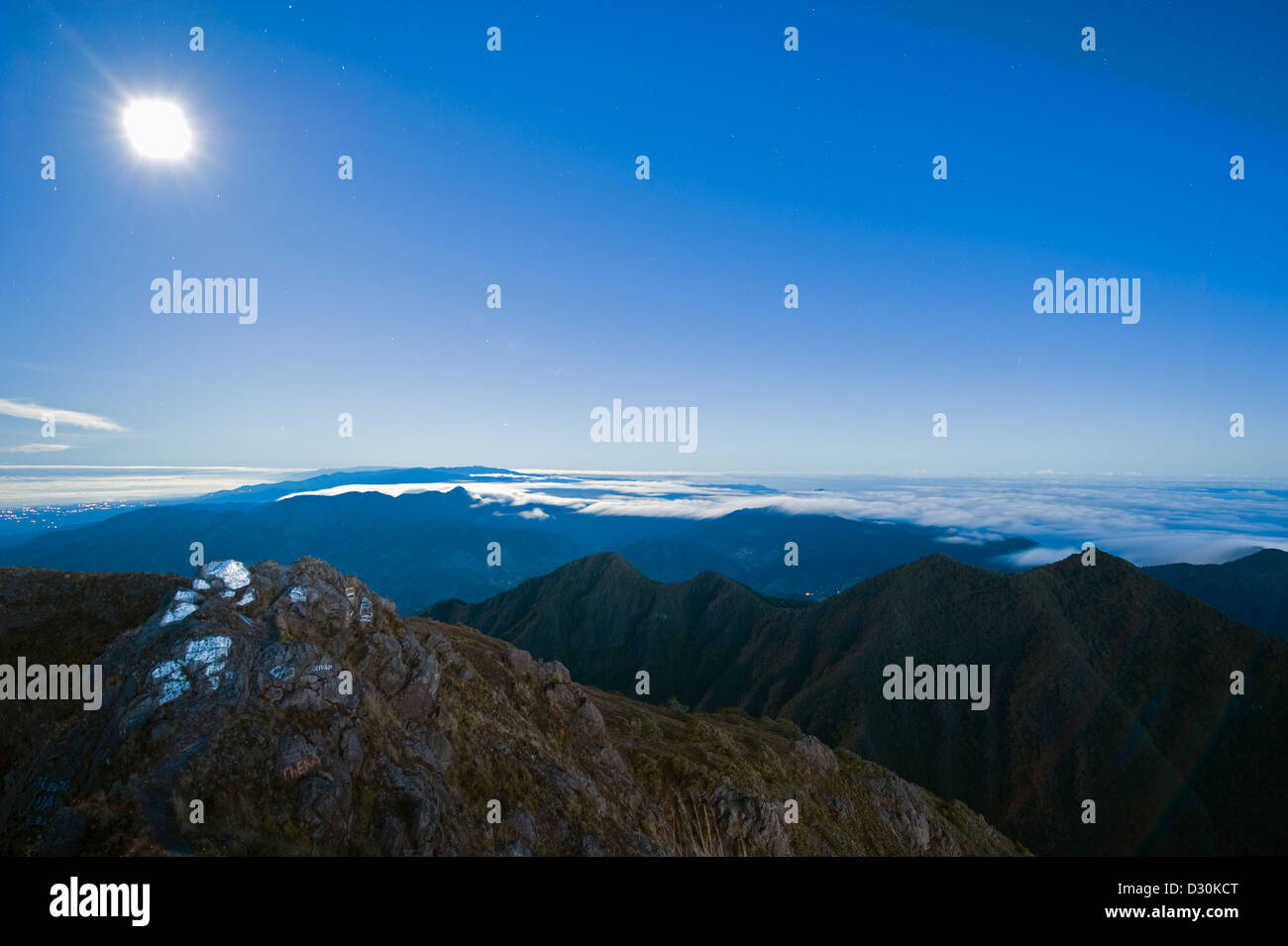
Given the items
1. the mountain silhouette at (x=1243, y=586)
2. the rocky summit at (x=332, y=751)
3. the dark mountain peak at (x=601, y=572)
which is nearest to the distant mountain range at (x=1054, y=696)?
the dark mountain peak at (x=601, y=572)

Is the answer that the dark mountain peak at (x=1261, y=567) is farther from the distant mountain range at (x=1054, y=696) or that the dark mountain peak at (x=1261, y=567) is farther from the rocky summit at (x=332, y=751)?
the rocky summit at (x=332, y=751)

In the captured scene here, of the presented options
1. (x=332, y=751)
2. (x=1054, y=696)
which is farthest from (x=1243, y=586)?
(x=332, y=751)

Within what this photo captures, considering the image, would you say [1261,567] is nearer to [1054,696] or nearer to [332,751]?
[1054,696]

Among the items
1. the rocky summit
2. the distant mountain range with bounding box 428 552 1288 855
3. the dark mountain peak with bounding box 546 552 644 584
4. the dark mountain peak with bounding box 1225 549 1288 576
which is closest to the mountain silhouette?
the dark mountain peak with bounding box 1225 549 1288 576

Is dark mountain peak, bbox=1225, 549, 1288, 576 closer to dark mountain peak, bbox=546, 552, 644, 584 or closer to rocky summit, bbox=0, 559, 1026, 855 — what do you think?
dark mountain peak, bbox=546, 552, 644, 584

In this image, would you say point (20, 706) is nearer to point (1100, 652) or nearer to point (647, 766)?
point (647, 766)
